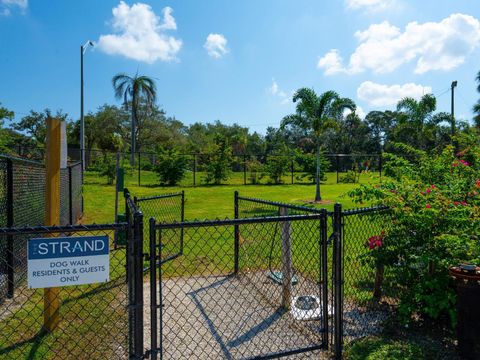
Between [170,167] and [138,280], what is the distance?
772 inches

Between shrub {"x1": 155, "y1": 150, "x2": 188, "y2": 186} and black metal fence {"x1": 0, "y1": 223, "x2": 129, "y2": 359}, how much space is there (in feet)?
55.4

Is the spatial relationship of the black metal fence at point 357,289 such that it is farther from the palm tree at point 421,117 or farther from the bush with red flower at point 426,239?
the palm tree at point 421,117

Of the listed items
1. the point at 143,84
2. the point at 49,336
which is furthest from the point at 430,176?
the point at 143,84

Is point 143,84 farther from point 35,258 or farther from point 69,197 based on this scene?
point 35,258

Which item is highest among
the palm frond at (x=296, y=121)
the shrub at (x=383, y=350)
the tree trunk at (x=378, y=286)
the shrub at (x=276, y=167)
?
the palm frond at (x=296, y=121)

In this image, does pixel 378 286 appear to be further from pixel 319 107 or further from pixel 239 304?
pixel 319 107

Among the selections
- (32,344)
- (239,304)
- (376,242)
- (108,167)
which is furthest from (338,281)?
(108,167)

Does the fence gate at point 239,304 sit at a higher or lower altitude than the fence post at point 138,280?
lower

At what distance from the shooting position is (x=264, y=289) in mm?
5109

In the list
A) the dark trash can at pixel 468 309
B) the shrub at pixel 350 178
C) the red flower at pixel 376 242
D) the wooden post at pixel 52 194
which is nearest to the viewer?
the dark trash can at pixel 468 309

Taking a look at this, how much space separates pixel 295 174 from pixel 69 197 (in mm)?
20248

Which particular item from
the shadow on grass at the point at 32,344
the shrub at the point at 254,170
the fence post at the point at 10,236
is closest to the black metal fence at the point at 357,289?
the shadow on grass at the point at 32,344

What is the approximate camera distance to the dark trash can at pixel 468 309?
3218mm

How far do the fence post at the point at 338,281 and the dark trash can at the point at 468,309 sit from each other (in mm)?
961
